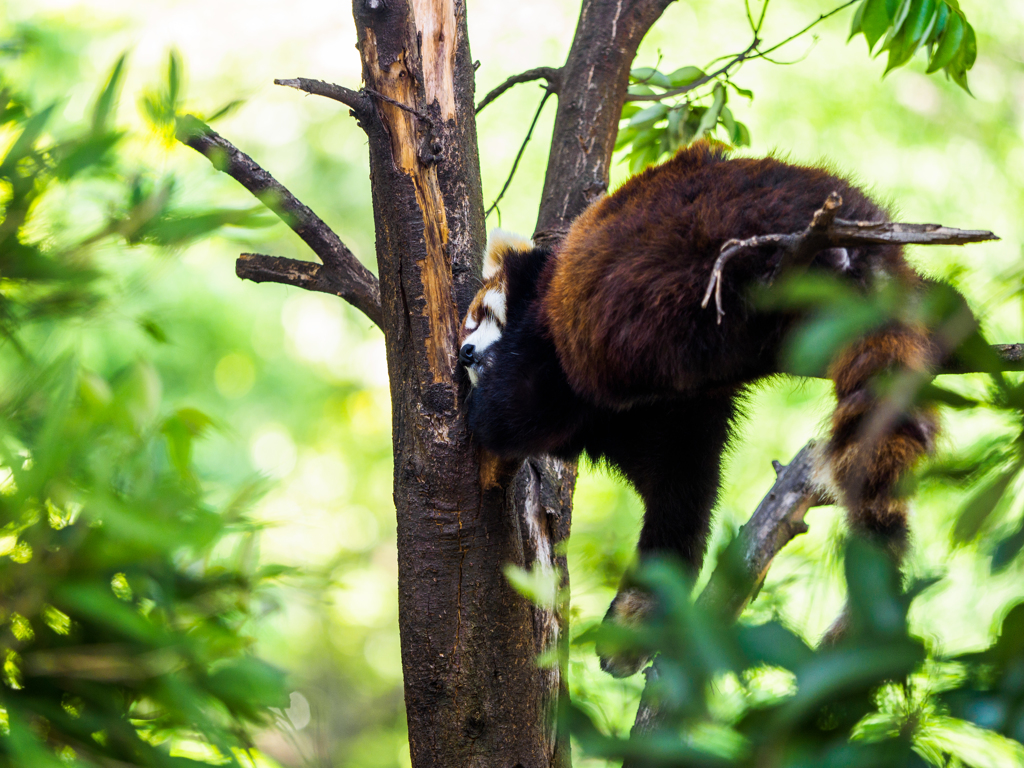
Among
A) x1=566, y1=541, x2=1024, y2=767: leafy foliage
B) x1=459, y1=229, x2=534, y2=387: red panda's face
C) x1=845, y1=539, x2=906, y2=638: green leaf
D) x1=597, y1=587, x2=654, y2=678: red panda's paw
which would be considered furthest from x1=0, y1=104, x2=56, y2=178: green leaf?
x1=597, y1=587, x2=654, y2=678: red panda's paw

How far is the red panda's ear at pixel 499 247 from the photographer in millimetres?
1808

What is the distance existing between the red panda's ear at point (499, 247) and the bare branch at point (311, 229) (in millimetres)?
271

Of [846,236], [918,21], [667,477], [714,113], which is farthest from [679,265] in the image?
[714,113]

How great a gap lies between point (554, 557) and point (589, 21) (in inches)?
54.4

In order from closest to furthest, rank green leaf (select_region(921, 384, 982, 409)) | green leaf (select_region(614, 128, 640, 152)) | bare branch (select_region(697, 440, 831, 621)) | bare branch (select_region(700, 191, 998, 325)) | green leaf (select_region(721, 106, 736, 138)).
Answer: green leaf (select_region(921, 384, 982, 409)) → bare branch (select_region(700, 191, 998, 325)) → bare branch (select_region(697, 440, 831, 621)) → green leaf (select_region(721, 106, 736, 138)) → green leaf (select_region(614, 128, 640, 152))

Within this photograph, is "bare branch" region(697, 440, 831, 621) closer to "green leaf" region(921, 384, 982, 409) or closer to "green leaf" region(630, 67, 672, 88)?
"green leaf" region(630, 67, 672, 88)

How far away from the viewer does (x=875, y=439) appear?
923 mm

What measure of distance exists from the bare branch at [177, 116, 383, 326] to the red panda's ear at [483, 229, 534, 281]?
0.27 m

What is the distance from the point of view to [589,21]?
208 cm

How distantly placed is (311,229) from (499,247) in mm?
445

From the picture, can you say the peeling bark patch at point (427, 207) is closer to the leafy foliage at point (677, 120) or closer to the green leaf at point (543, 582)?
the green leaf at point (543, 582)

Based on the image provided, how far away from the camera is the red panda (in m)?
1.06

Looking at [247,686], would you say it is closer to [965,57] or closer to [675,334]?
[675,334]

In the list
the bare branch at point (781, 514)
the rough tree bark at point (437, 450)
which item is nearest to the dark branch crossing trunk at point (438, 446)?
the rough tree bark at point (437, 450)
